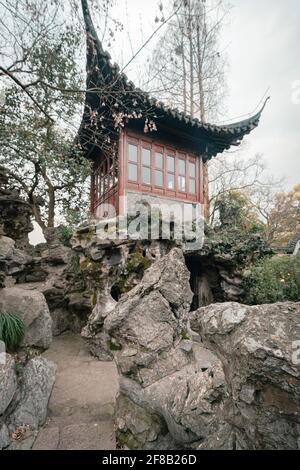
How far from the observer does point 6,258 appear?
12.1ft

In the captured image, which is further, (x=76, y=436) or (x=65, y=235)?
(x=65, y=235)

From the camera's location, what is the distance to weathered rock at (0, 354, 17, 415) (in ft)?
7.88

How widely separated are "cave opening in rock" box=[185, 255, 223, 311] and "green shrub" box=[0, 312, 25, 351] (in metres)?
4.63

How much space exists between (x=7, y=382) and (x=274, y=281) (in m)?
5.47

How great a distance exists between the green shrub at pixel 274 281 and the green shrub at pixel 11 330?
5.03m

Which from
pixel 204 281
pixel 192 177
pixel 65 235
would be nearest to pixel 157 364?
pixel 204 281

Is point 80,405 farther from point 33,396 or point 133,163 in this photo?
point 133,163

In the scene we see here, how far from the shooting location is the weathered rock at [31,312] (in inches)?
135

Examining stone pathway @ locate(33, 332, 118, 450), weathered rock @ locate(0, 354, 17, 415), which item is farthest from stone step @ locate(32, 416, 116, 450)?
weathered rock @ locate(0, 354, 17, 415)

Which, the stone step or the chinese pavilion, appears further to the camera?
the chinese pavilion

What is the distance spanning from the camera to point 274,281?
18.5 ft

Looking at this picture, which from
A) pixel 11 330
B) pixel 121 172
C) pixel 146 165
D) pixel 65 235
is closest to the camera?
pixel 11 330

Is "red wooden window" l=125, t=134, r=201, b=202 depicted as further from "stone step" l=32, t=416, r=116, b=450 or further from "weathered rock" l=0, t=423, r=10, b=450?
"weathered rock" l=0, t=423, r=10, b=450
